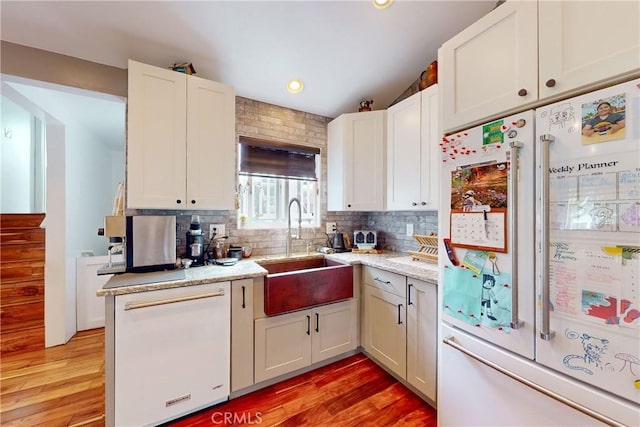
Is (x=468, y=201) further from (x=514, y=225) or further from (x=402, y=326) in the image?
(x=402, y=326)

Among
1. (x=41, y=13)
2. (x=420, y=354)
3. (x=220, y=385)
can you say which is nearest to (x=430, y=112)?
(x=420, y=354)

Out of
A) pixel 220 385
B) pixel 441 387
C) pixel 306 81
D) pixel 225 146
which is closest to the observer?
pixel 441 387

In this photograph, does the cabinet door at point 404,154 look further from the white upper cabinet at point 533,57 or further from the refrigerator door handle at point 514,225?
the refrigerator door handle at point 514,225

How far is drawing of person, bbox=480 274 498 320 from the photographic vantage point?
1.11 meters

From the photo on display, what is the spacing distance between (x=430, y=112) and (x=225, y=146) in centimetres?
166

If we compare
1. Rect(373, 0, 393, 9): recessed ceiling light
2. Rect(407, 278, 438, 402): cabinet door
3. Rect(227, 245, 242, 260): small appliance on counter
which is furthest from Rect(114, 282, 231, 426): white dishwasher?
Rect(373, 0, 393, 9): recessed ceiling light

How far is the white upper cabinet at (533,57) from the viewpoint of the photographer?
828 millimetres

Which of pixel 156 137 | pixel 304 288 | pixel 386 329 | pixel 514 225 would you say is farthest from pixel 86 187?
pixel 514 225

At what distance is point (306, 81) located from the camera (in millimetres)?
2400

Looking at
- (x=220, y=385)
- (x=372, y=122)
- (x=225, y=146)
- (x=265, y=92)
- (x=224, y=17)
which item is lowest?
(x=220, y=385)

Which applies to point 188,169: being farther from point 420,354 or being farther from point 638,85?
point 638,85

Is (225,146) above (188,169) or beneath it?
above

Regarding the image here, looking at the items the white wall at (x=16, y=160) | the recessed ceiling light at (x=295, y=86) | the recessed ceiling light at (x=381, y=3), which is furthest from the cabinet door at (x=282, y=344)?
the white wall at (x=16, y=160)

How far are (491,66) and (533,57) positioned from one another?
0.55 feet
